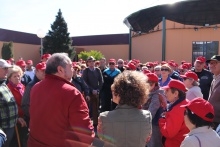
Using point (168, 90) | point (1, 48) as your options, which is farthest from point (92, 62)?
point (1, 48)

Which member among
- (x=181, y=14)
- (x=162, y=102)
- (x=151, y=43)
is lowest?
(x=162, y=102)

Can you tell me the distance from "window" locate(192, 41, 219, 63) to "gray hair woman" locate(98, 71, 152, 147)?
2123 cm

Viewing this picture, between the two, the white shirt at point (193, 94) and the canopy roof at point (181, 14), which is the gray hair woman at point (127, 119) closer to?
the white shirt at point (193, 94)

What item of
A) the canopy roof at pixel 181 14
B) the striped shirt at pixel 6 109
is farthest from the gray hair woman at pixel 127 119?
the canopy roof at pixel 181 14

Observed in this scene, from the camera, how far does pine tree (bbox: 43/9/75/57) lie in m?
34.0

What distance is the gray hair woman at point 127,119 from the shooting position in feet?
6.93

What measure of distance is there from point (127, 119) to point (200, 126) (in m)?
0.67

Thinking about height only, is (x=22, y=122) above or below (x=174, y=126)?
below

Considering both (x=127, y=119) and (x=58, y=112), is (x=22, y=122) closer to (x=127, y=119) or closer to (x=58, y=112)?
(x=58, y=112)

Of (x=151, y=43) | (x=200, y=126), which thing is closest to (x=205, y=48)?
(x=151, y=43)

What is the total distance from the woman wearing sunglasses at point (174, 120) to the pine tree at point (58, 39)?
31282 mm

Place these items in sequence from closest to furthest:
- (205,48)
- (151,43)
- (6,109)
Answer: (6,109) < (205,48) < (151,43)

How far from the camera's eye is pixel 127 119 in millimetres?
2127

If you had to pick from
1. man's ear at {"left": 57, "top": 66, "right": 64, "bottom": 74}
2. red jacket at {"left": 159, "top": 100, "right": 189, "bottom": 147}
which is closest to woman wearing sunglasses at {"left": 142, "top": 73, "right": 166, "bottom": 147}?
red jacket at {"left": 159, "top": 100, "right": 189, "bottom": 147}
